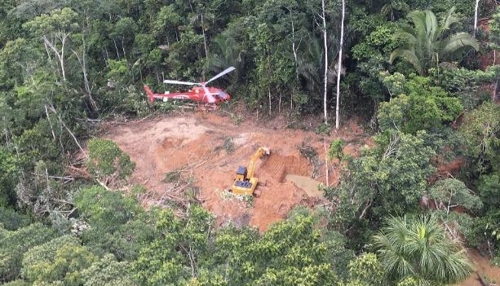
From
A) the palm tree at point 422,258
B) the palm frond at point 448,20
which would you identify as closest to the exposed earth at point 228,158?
the palm frond at point 448,20

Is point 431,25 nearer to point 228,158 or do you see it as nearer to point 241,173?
point 241,173

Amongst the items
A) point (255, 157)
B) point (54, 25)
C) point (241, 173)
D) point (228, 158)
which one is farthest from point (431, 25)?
point (54, 25)

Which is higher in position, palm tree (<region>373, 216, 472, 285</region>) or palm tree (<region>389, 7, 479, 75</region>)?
palm tree (<region>389, 7, 479, 75</region>)

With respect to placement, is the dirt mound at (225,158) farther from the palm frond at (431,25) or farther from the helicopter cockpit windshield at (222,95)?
the palm frond at (431,25)

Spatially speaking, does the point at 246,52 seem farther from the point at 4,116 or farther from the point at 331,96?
the point at 4,116

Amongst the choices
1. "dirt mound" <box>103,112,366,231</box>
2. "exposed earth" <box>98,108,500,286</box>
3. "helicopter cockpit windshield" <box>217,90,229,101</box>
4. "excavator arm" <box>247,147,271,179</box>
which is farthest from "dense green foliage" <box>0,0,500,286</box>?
"excavator arm" <box>247,147,271,179</box>

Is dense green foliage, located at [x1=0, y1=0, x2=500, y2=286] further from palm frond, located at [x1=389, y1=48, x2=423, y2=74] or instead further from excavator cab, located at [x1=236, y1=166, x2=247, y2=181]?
excavator cab, located at [x1=236, y1=166, x2=247, y2=181]

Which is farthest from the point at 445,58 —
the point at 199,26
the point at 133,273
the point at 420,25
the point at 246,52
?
the point at 133,273
